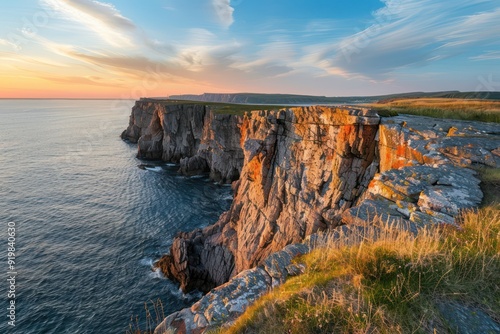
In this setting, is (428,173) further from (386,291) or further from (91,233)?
(91,233)

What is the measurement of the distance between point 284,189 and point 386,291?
2270 cm

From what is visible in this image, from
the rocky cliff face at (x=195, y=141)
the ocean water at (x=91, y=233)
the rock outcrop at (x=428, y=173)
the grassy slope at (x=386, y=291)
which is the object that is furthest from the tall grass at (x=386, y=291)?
the rocky cliff face at (x=195, y=141)

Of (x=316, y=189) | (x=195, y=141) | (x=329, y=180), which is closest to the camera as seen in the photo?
(x=329, y=180)

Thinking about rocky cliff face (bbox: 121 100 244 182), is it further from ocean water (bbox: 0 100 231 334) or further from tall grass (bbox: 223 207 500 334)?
tall grass (bbox: 223 207 500 334)

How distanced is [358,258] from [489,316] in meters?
2.11

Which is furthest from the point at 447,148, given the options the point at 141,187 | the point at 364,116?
the point at 141,187

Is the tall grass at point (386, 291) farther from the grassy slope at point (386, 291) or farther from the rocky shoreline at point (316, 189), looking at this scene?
the rocky shoreline at point (316, 189)

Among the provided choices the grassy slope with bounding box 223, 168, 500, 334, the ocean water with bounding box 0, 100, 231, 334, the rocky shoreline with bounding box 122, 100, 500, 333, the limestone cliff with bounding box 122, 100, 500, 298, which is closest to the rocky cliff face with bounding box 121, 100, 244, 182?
the ocean water with bounding box 0, 100, 231, 334

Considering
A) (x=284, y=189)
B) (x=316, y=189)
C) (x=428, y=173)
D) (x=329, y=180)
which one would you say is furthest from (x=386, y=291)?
(x=284, y=189)

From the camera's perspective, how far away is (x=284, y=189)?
1072 inches

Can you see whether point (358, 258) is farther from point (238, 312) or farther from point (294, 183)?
point (294, 183)

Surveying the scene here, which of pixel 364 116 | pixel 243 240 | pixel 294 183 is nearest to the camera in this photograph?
pixel 364 116

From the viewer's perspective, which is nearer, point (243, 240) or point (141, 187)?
point (243, 240)

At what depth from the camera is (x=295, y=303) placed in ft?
16.3
